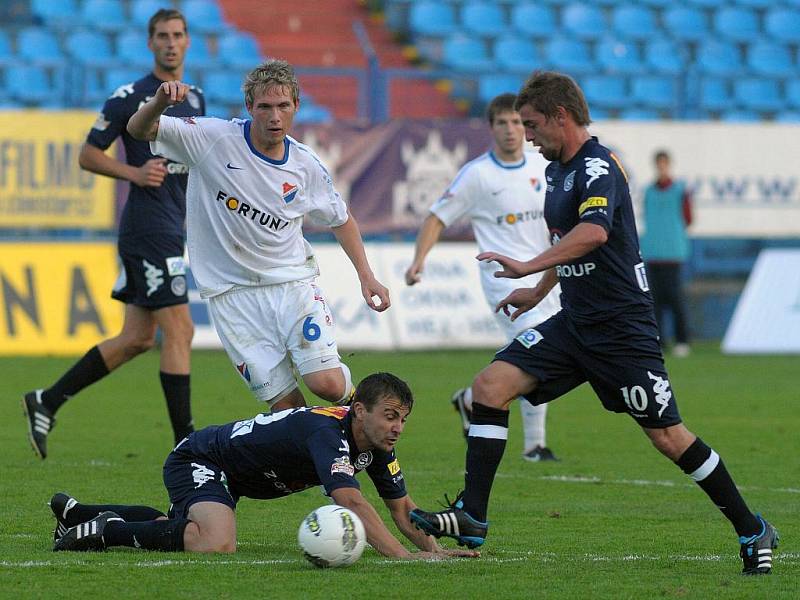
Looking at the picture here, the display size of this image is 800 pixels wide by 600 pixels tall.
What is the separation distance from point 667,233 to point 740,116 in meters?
4.35

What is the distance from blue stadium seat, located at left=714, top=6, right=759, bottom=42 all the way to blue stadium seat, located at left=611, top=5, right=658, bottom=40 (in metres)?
1.14

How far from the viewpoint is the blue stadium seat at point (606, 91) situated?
21.5 m

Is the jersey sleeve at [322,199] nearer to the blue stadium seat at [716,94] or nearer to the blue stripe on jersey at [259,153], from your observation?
the blue stripe on jersey at [259,153]

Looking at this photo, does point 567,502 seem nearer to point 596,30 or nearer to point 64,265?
point 64,265

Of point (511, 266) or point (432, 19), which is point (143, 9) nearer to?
point (432, 19)

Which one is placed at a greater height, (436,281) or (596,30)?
(596,30)

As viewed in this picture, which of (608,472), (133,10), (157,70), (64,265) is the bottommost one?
(608,472)

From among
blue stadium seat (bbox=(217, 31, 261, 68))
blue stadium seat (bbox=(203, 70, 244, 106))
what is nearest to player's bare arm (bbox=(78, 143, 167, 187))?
blue stadium seat (bbox=(203, 70, 244, 106))

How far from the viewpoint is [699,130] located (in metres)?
20.2

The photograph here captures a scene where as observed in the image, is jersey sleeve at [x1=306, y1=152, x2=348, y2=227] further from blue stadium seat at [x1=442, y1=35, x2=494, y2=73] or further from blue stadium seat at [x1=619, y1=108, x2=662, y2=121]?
blue stadium seat at [x1=442, y1=35, x2=494, y2=73]

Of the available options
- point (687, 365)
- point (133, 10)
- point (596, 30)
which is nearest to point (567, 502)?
point (687, 365)

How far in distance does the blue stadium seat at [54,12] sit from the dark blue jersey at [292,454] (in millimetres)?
15653

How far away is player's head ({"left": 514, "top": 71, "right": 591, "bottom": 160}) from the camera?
6.20 m

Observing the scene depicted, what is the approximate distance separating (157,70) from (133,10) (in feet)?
43.7
